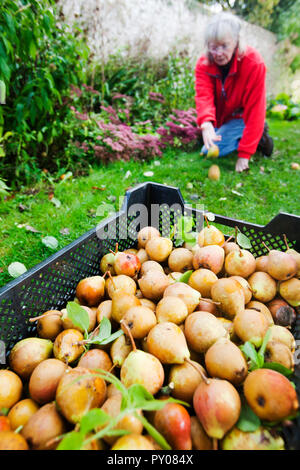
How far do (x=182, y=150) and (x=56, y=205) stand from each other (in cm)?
238

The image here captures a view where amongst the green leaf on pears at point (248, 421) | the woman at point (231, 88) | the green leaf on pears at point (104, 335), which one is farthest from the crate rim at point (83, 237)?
the woman at point (231, 88)

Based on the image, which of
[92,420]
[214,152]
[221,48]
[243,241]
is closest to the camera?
[92,420]

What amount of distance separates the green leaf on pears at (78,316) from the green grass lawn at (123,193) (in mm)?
834

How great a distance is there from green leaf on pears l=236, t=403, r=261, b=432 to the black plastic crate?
0.24ft

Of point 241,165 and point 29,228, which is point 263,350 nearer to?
point 29,228

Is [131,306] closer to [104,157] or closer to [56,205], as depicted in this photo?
[56,205]

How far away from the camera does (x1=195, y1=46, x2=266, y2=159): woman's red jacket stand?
3.25m

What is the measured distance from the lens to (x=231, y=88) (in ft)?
11.4

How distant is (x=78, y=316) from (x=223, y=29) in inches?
119

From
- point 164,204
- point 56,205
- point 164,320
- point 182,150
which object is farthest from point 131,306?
point 182,150

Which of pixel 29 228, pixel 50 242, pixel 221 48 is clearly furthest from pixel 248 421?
pixel 221 48

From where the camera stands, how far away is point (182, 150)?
14.4 feet

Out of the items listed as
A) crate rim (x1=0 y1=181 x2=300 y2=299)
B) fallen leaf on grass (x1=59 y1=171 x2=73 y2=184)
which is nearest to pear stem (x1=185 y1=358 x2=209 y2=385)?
crate rim (x1=0 y1=181 x2=300 y2=299)
